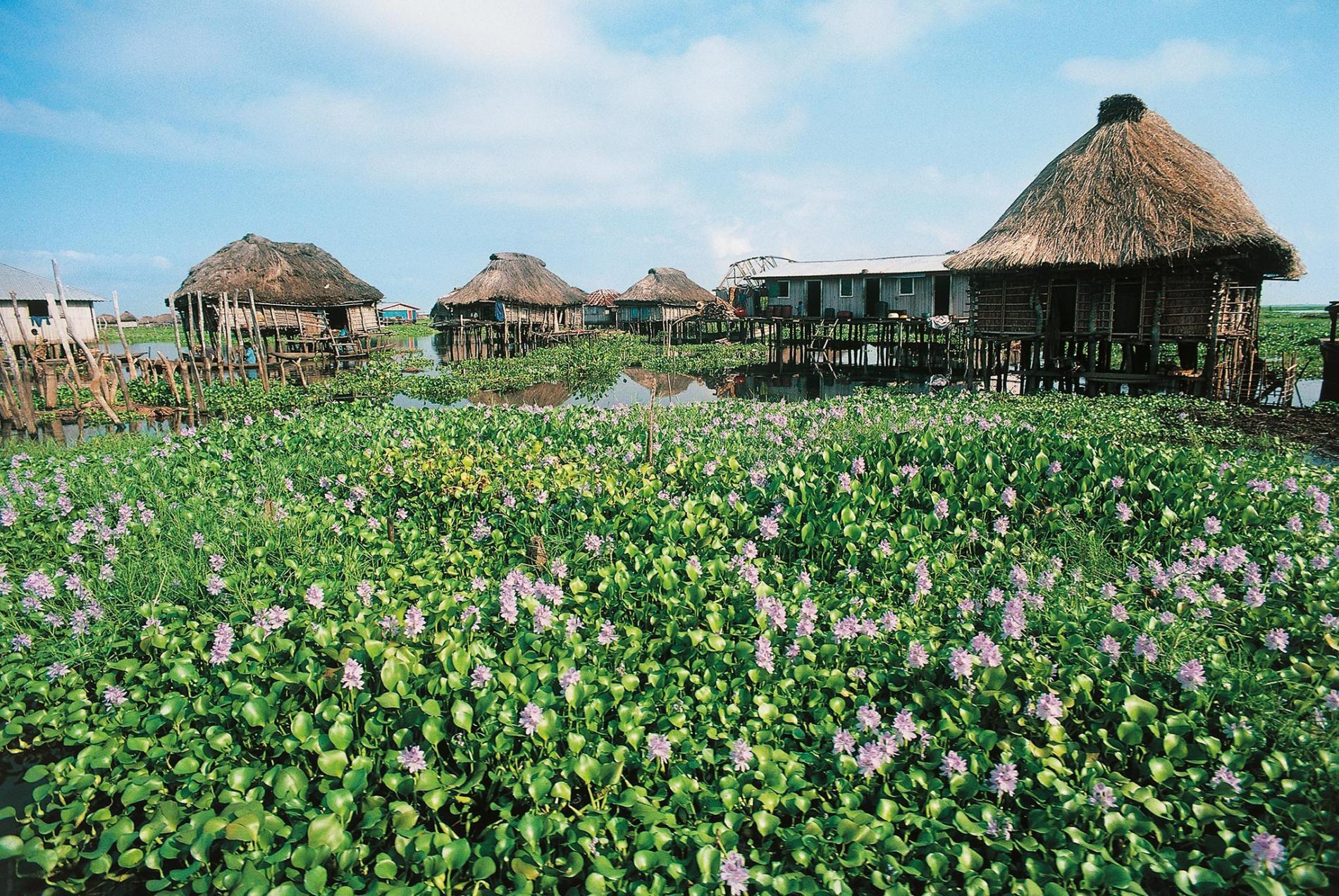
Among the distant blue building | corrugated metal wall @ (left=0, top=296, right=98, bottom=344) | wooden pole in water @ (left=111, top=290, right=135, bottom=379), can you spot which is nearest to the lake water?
wooden pole in water @ (left=111, top=290, right=135, bottom=379)

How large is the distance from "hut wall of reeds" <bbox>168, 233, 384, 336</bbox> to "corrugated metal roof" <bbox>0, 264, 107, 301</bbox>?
3819mm

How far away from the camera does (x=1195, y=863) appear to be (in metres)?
2.40

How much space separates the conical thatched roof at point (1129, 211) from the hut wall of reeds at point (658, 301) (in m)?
29.3

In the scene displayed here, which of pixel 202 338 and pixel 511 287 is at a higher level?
pixel 511 287

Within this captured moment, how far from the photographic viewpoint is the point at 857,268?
2747 cm

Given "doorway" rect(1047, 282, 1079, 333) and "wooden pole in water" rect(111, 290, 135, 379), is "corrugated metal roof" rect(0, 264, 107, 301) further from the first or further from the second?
"doorway" rect(1047, 282, 1079, 333)

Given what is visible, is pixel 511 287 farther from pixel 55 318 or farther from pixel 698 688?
pixel 698 688

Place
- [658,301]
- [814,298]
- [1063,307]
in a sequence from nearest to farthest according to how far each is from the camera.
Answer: [1063,307] → [814,298] → [658,301]

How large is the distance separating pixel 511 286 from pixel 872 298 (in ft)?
60.1

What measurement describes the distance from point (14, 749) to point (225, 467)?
4019mm

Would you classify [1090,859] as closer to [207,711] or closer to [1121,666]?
[1121,666]

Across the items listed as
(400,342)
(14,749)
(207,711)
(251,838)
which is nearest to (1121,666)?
(251,838)

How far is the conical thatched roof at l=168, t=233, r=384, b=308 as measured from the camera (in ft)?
84.1

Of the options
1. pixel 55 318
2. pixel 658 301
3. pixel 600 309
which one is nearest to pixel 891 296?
pixel 658 301
